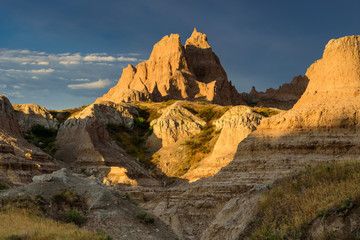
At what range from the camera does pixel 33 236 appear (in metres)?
16.0

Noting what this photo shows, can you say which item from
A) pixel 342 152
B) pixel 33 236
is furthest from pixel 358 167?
pixel 342 152

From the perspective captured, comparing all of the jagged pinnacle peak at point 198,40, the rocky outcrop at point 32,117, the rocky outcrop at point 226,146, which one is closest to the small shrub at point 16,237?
the rocky outcrop at point 226,146

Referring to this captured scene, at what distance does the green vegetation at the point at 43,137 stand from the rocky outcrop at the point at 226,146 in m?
21.1

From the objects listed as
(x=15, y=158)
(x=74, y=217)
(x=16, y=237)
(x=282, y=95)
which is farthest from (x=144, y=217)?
(x=282, y=95)

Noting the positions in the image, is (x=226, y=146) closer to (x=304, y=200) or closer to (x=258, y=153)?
(x=258, y=153)

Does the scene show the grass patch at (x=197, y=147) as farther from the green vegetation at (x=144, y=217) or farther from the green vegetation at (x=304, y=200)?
the green vegetation at (x=304, y=200)

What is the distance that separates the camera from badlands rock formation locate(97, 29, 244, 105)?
4013 inches

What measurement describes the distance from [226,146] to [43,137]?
3069 centimetres

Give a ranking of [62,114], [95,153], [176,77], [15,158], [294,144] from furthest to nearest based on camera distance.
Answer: [176,77], [62,114], [95,153], [15,158], [294,144]

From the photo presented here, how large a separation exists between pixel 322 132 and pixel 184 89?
68662 mm

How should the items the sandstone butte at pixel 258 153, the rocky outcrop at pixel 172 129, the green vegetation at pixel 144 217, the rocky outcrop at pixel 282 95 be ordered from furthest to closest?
the rocky outcrop at pixel 282 95
the rocky outcrop at pixel 172 129
the sandstone butte at pixel 258 153
the green vegetation at pixel 144 217

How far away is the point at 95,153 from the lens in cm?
6022

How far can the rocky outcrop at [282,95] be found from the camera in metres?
122

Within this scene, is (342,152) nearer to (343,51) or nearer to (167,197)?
(343,51)
